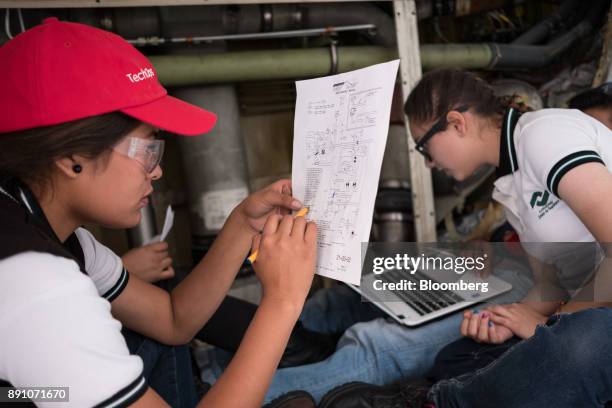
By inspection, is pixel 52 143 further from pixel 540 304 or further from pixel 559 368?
pixel 540 304

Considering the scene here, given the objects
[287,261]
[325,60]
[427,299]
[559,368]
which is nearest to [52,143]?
[287,261]

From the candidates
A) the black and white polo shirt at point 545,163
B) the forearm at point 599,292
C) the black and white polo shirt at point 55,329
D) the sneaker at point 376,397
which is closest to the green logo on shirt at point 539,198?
the black and white polo shirt at point 545,163

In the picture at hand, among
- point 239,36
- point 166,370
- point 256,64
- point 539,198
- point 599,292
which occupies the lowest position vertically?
point 166,370

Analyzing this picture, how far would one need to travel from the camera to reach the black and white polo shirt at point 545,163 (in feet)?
3.56

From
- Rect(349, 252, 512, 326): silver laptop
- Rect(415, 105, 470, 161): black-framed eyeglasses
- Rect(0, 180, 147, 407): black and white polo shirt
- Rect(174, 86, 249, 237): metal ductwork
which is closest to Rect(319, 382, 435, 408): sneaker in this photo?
Rect(349, 252, 512, 326): silver laptop

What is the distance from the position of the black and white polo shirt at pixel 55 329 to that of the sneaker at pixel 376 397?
565 mm

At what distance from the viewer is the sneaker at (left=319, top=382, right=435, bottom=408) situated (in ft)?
3.53

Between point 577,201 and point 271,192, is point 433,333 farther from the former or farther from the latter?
point 271,192

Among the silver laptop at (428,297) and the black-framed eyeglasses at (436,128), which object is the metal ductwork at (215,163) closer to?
the silver laptop at (428,297)

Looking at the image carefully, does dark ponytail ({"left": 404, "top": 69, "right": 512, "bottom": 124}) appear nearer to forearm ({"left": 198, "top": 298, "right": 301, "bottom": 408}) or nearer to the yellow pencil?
the yellow pencil

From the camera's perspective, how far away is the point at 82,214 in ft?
2.75

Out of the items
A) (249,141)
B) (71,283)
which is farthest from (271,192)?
(249,141)

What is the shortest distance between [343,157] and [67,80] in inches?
18.5

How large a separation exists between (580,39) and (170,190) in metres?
2.30
